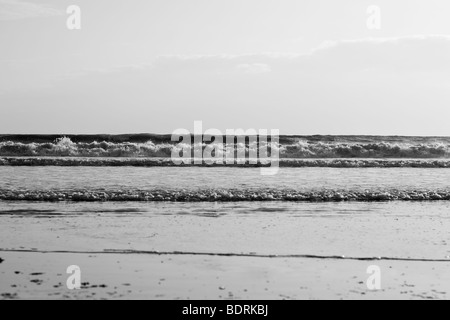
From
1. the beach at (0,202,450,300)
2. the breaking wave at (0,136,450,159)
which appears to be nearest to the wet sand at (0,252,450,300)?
the beach at (0,202,450,300)

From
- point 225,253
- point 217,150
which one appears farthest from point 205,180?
point 217,150

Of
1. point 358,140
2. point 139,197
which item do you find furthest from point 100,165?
point 358,140

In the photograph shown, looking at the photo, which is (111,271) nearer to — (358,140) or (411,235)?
(411,235)

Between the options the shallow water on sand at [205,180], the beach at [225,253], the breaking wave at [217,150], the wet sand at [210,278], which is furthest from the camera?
the breaking wave at [217,150]

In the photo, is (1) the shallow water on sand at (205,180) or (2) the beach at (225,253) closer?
(2) the beach at (225,253)

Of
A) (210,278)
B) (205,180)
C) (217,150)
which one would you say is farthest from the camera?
(217,150)

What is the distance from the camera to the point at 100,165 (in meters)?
25.8

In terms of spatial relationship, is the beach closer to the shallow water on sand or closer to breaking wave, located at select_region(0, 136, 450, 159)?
the shallow water on sand

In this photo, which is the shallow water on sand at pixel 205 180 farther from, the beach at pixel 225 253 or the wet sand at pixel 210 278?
the wet sand at pixel 210 278

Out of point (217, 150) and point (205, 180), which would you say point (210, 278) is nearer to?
point (205, 180)

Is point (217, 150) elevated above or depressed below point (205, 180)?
above

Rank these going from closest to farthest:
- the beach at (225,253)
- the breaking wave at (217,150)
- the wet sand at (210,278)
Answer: the wet sand at (210,278) → the beach at (225,253) → the breaking wave at (217,150)

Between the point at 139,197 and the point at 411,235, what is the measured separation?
691 centimetres

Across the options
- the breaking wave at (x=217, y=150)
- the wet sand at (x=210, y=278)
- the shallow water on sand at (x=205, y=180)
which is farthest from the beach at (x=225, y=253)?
the breaking wave at (x=217, y=150)
